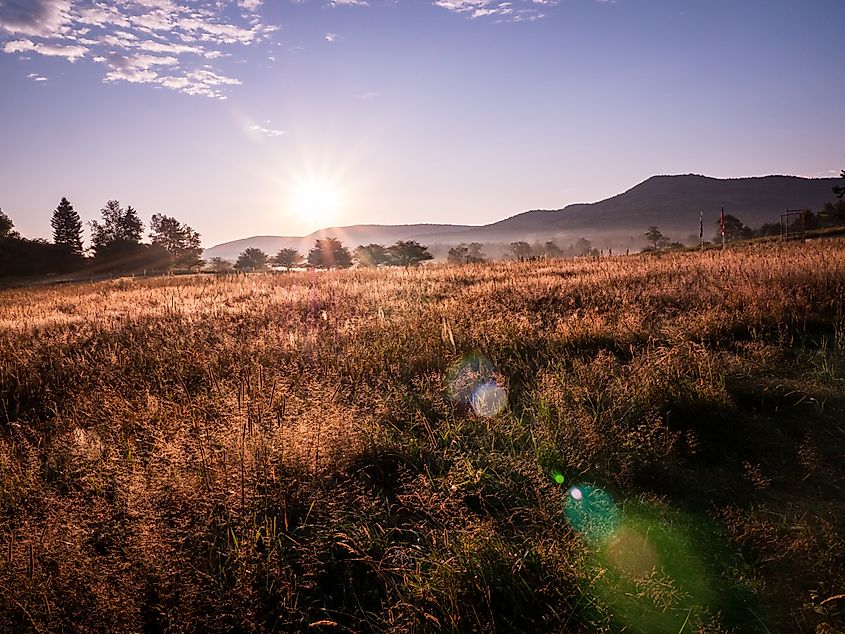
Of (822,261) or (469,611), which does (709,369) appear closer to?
(469,611)

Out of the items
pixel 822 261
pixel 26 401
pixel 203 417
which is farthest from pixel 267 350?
pixel 822 261

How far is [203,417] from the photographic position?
400cm

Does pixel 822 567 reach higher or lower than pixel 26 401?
lower

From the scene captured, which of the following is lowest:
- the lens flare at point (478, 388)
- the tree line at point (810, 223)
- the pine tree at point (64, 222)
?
the lens flare at point (478, 388)

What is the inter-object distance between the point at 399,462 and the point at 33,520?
2.21 meters

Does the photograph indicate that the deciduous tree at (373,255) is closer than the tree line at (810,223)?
No

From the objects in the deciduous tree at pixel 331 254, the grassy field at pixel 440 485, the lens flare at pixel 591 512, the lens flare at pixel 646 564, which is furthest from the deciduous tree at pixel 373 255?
the lens flare at pixel 646 564

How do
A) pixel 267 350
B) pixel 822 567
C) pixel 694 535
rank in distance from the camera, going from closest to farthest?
1. pixel 822 567
2. pixel 694 535
3. pixel 267 350

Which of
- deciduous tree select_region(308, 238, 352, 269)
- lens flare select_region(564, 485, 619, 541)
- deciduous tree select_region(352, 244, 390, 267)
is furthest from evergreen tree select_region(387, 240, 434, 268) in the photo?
lens flare select_region(564, 485, 619, 541)

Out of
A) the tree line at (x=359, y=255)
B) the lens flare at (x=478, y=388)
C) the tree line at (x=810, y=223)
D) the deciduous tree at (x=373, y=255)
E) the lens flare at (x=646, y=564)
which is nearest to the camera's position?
the lens flare at (x=646, y=564)

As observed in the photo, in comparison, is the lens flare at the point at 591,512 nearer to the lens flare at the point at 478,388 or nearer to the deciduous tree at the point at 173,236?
the lens flare at the point at 478,388

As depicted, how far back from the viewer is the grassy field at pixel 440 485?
215cm

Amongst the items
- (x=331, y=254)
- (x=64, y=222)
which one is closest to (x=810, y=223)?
(x=331, y=254)

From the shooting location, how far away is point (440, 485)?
2885 mm
